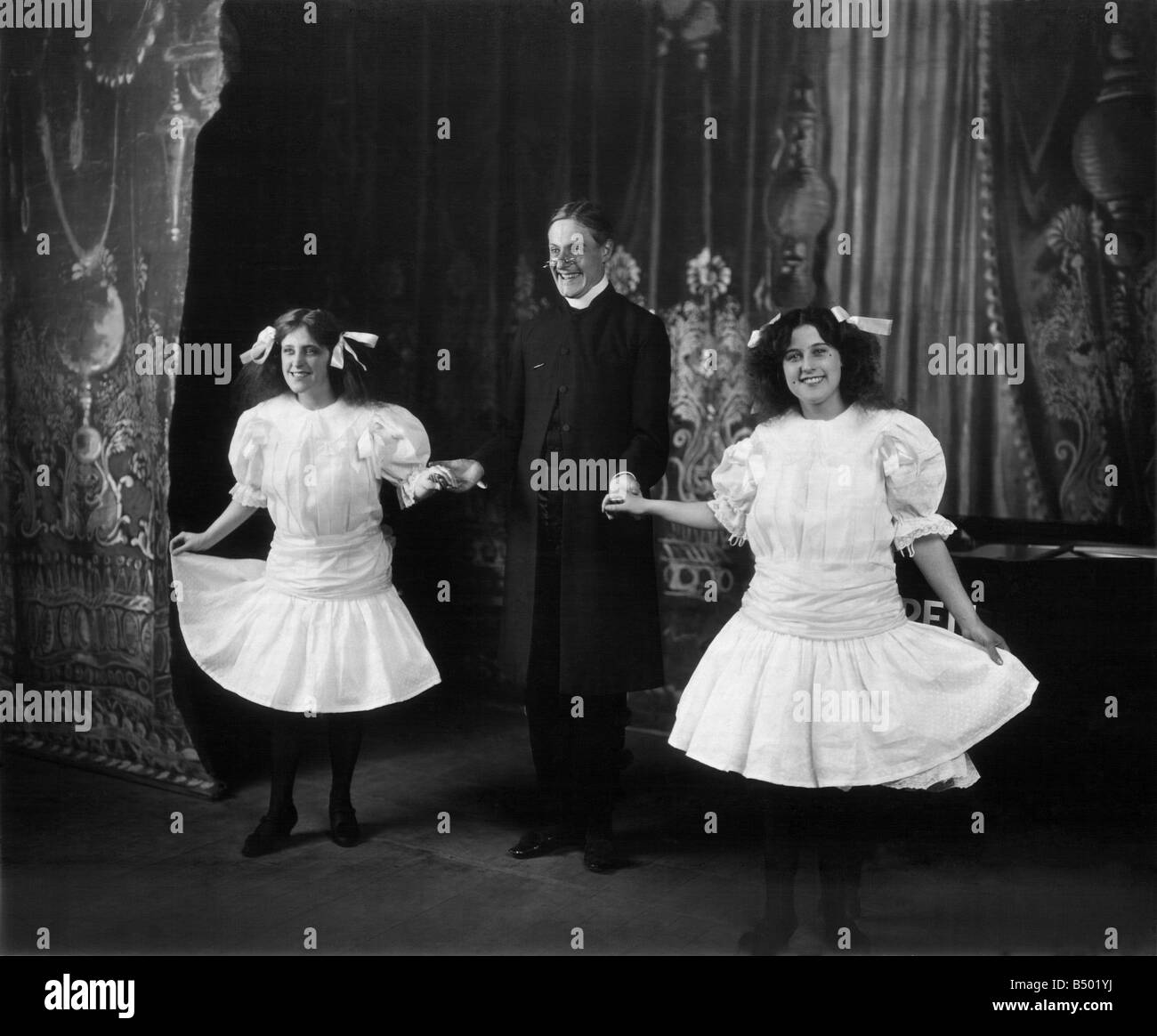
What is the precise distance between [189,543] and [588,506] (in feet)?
4.15

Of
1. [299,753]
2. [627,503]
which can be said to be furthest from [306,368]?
[299,753]

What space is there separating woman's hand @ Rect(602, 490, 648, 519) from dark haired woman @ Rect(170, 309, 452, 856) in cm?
55

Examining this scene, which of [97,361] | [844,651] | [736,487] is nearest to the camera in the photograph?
[844,651]

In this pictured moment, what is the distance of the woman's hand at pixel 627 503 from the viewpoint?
317 centimetres

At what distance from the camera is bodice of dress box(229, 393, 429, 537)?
3.45 meters

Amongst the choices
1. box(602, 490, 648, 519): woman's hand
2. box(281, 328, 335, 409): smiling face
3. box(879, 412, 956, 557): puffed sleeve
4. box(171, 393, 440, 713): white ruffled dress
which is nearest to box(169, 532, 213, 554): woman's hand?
box(171, 393, 440, 713): white ruffled dress

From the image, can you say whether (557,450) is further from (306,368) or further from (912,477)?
(912,477)

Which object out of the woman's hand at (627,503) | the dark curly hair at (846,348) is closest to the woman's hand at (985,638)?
the dark curly hair at (846,348)

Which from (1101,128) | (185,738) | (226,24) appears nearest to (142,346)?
(226,24)

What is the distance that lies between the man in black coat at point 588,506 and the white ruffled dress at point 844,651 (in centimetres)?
39

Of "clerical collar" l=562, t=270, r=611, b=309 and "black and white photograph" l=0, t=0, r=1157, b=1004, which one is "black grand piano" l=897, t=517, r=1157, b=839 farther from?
"clerical collar" l=562, t=270, r=611, b=309

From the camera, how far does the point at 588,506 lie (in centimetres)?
339
